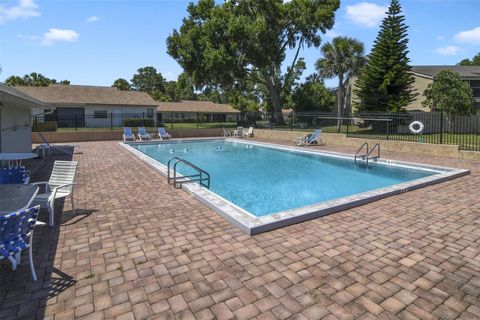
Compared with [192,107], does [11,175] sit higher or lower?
lower

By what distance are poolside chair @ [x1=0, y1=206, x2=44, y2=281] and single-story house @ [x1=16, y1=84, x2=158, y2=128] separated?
26799 mm

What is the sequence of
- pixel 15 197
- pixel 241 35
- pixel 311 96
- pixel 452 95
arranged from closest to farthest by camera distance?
pixel 15 197 < pixel 452 95 < pixel 241 35 < pixel 311 96

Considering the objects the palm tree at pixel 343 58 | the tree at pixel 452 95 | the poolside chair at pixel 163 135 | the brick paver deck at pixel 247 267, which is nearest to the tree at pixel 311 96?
the palm tree at pixel 343 58

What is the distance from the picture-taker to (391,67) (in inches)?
895

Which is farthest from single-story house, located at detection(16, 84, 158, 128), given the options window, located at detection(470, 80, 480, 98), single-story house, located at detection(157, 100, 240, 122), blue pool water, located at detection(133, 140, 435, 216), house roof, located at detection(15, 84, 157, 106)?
window, located at detection(470, 80, 480, 98)

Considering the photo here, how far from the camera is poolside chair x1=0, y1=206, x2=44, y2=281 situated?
9.62ft

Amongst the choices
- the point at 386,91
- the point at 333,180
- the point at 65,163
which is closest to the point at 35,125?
the point at 65,163

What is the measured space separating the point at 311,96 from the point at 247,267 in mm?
34234

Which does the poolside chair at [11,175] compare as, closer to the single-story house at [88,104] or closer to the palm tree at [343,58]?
the single-story house at [88,104]

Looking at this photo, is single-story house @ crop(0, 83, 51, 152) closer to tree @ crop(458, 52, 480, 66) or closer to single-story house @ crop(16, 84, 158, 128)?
single-story house @ crop(16, 84, 158, 128)

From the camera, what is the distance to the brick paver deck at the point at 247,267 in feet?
9.57

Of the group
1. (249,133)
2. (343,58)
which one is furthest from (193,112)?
(343,58)

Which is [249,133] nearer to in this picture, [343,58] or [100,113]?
[343,58]

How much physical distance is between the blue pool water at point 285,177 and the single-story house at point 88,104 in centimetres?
1712
